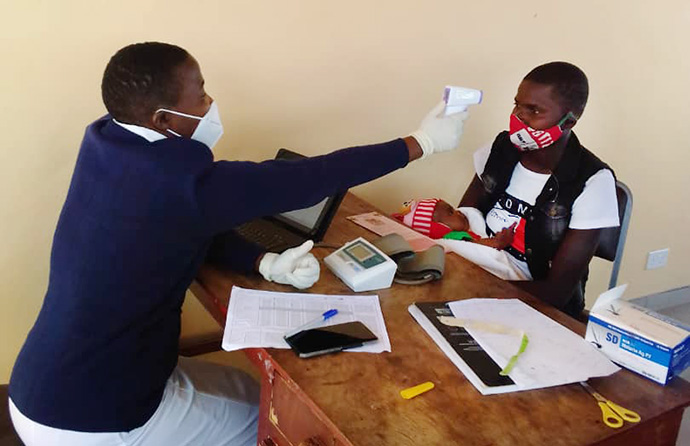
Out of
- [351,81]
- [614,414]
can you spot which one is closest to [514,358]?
[614,414]

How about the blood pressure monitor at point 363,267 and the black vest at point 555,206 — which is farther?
the black vest at point 555,206

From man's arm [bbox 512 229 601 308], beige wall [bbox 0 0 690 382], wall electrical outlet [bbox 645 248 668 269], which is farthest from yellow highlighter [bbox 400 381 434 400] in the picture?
wall electrical outlet [bbox 645 248 668 269]

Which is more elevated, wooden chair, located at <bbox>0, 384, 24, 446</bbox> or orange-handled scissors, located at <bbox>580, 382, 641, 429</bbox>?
orange-handled scissors, located at <bbox>580, 382, 641, 429</bbox>

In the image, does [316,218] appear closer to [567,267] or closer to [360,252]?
[360,252]

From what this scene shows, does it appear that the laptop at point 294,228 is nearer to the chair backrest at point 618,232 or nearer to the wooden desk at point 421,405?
the wooden desk at point 421,405

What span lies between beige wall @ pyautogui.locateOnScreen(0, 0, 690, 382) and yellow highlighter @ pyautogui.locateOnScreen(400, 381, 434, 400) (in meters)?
1.21

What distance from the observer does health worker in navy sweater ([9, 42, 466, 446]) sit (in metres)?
1.17

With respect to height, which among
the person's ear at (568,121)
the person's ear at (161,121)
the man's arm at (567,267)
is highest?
the person's ear at (161,121)

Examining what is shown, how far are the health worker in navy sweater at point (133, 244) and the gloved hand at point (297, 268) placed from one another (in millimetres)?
163

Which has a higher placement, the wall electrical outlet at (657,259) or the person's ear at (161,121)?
the person's ear at (161,121)

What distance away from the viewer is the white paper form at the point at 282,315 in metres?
1.23

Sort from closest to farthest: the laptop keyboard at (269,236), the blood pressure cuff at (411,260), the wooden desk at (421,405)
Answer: the wooden desk at (421,405) < the blood pressure cuff at (411,260) < the laptop keyboard at (269,236)

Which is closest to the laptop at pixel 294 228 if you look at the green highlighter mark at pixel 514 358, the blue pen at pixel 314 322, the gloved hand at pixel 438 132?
the gloved hand at pixel 438 132

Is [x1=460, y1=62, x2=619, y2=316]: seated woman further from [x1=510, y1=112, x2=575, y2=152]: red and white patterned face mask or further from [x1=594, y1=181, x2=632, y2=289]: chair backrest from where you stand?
[x1=594, y1=181, x2=632, y2=289]: chair backrest
